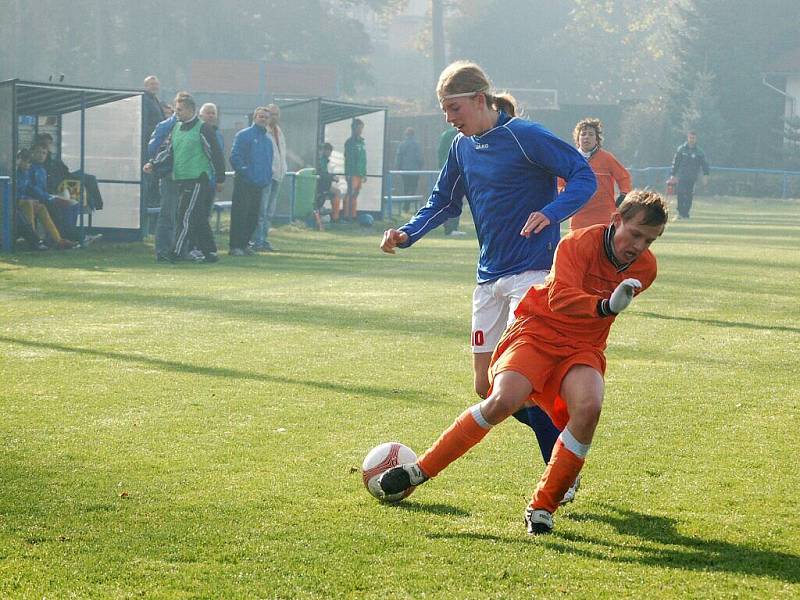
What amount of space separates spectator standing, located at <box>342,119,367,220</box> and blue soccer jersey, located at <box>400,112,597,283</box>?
20.4 metres

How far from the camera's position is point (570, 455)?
16.8ft

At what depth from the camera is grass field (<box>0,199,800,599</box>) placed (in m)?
4.61

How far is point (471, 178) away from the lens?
6.30 meters

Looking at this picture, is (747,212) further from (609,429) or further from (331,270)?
(609,429)

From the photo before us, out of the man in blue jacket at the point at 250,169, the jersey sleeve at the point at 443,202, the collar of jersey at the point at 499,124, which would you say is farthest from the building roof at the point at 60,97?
the collar of jersey at the point at 499,124

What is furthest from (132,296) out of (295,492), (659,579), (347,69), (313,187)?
(347,69)

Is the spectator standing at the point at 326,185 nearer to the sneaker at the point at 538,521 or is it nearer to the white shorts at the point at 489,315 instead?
the white shorts at the point at 489,315

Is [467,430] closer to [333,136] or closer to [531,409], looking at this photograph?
[531,409]

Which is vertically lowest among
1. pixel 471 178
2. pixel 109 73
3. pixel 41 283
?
pixel 41 283

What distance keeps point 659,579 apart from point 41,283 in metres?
11.5

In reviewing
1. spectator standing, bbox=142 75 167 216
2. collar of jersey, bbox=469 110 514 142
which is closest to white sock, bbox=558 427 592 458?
collar of jersey, bbox=469 110 514 142

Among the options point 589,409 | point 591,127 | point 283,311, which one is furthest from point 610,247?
point 283,311

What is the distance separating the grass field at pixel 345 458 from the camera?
4605 mm

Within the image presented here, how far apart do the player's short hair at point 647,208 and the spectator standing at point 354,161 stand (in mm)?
21574
